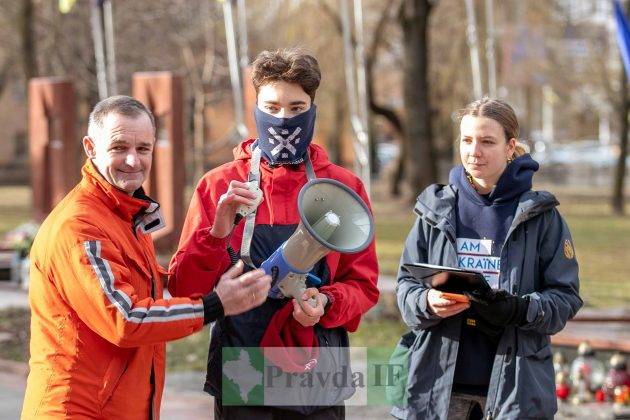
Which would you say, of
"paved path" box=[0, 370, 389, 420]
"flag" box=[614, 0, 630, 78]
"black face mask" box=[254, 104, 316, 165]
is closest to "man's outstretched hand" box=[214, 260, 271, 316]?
"black face mask" box=[254, 104, 316, 165]

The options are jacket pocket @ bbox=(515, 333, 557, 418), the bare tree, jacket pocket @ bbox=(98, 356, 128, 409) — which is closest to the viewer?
jacket pocket @ bbox=(98, 356, 128, 409)

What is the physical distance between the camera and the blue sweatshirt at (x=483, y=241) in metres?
4.14

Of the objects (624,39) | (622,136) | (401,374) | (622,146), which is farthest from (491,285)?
(622,146)

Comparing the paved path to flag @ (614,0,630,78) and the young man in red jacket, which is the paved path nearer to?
the young man in red jacket

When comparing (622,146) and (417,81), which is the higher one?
(417,81)

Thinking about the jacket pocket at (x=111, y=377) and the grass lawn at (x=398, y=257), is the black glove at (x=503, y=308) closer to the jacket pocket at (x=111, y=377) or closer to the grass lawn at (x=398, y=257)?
the jacket pocket at (x=111, y=377)

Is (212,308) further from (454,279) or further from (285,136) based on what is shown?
(454,279)

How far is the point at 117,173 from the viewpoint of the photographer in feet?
11.4

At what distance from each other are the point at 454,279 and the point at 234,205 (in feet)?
2.82

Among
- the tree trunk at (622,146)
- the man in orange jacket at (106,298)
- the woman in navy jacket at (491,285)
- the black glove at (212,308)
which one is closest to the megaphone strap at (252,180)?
the man in orange jacket at (106,298)

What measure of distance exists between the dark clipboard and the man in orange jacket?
77 cm

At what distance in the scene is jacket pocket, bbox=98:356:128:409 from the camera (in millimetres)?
3332

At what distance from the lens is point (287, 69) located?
12.1 ft

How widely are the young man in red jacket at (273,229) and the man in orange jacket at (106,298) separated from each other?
22 centimetres
